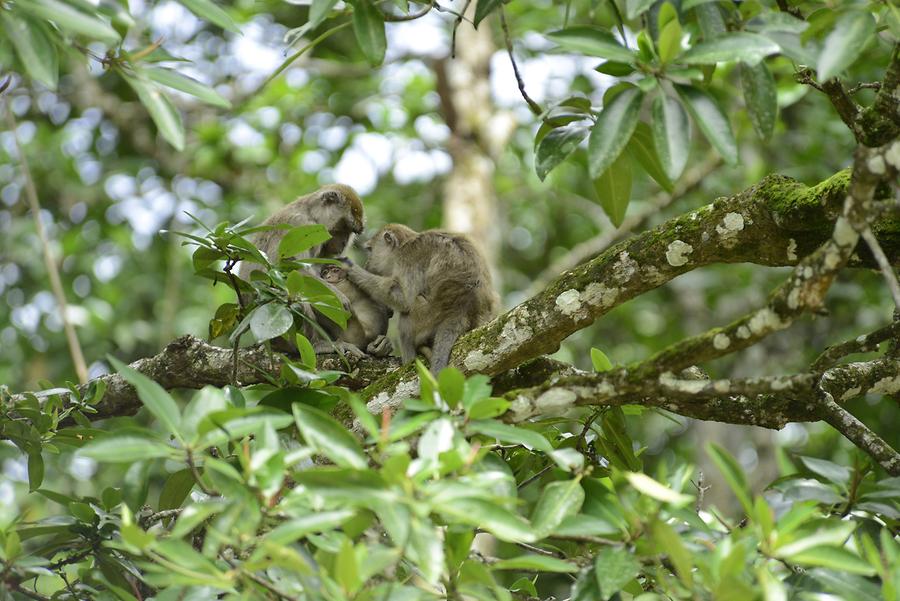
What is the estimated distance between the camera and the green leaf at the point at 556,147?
3.39 metres

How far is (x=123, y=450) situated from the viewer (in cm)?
224

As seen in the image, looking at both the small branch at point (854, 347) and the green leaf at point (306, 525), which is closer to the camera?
→ the green leaf at point (306, 525)

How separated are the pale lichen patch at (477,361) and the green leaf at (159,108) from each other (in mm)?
1621

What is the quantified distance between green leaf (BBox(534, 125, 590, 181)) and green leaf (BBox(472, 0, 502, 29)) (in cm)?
47

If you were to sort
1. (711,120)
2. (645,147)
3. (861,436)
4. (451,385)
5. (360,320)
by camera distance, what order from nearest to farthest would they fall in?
(451,385), (711,120), (861,436), (645,147), (360,320)

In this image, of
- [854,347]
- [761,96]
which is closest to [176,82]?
[761,96]

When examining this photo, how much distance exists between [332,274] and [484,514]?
387 cm

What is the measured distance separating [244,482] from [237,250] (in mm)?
1547

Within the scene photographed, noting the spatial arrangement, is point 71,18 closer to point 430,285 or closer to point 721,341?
point 721,341

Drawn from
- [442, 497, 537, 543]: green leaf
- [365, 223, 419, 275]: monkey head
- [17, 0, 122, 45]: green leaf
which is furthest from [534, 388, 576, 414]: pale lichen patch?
[365, 223, 419, 275]: monkey head

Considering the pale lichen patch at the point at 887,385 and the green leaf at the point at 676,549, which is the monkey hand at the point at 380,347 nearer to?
the pale lichen patch at the point at 887,385

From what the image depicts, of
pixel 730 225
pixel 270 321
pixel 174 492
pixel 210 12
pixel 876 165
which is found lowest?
pixel 174 492

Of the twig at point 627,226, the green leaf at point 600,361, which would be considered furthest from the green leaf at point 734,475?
the twig at point 627,226

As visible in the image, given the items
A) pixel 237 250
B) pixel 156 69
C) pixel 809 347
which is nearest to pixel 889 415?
pixel 809 347
